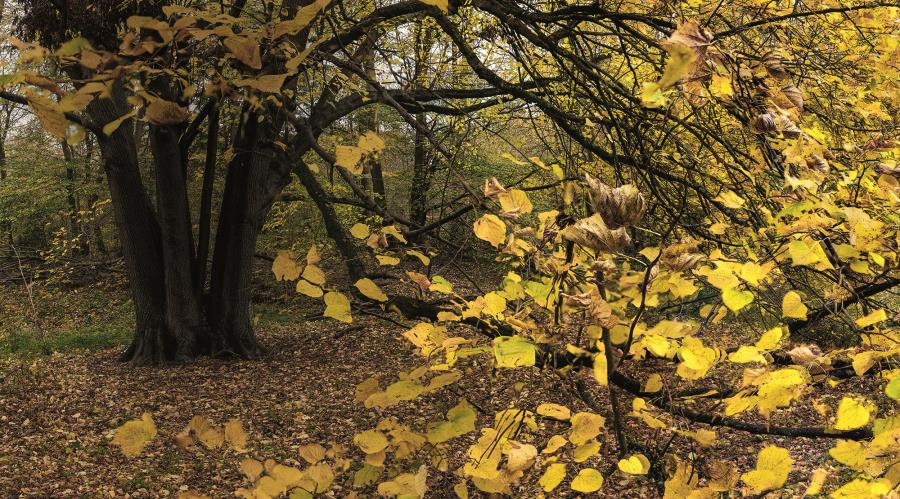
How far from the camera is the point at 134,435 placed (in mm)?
1210

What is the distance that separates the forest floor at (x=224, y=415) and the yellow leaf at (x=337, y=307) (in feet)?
8.03

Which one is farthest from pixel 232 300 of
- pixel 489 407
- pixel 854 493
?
pixel 854 493

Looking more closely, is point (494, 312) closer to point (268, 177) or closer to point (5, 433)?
point (5, 433)

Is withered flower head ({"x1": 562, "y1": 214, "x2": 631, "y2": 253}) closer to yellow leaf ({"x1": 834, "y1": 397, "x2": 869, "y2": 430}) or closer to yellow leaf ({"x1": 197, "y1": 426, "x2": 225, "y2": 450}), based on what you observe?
yellow leaf ({"x1": 834, "y1": 397, "x2": 869, "y2": 430})

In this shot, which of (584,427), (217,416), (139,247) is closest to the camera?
(584,427)

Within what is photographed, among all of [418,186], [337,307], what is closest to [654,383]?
[337,307]

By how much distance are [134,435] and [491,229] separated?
0.82 m

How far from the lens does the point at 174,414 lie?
600 centimetres

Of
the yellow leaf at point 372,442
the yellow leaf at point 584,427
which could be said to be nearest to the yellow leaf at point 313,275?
the yellow leaf at point 372,442

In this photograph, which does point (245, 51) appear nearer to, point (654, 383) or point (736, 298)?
point (736, 298)

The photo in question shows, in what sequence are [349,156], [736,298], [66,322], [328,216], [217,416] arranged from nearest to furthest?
1. [736,298]
2. [349,156]
3. [328,216]
4. [217,416]
5. [66,322]

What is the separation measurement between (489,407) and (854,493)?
18.6 ft

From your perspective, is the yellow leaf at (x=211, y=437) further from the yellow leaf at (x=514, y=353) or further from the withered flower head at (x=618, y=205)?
the withered flower head at (x=618, y=205)

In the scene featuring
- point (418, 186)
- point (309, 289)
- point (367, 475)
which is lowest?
point (367, 475)
